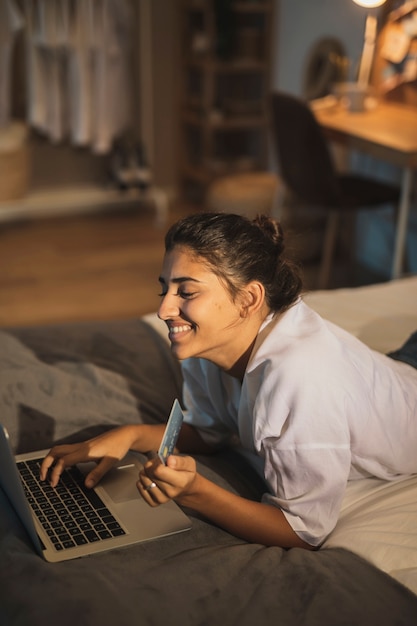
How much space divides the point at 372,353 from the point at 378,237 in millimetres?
2521

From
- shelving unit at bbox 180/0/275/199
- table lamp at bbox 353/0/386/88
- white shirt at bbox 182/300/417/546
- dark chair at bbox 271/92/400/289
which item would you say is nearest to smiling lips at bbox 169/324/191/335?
white shirt at bbox 182/300/417/546

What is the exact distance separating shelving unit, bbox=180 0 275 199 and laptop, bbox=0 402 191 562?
11.0 feet

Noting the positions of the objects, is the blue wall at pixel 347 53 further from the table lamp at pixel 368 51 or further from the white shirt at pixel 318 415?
the white shirt at pixel 318 415

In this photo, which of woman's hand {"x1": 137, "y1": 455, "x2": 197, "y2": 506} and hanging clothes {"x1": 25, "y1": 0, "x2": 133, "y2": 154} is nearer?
woman's hand {"x1": 137, "y1": 455, "x2": 197, "y2": 506}

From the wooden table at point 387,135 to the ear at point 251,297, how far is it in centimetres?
173

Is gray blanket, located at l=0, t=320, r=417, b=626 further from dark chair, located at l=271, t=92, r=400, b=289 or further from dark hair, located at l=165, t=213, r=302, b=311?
dark chair, located at l=271, t=92, r=400, b=289

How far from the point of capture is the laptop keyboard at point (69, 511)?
4.18 feet

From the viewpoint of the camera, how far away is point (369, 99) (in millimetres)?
3539

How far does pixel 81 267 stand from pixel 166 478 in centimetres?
279

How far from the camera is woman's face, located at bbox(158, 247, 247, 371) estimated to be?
4.22 ft

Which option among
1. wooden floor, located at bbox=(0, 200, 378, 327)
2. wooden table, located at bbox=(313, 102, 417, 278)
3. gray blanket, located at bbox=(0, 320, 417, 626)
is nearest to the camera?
gray blanket, located at bbox=(0, 320, 417, 626)

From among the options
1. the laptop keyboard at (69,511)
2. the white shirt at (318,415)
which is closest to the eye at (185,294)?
the white shirt at (318,415)

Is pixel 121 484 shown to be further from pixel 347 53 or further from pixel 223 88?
pixel 223 88

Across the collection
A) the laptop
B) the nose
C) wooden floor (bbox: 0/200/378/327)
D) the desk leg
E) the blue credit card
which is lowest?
wooden floor (bbox: 0/200/378/327)
